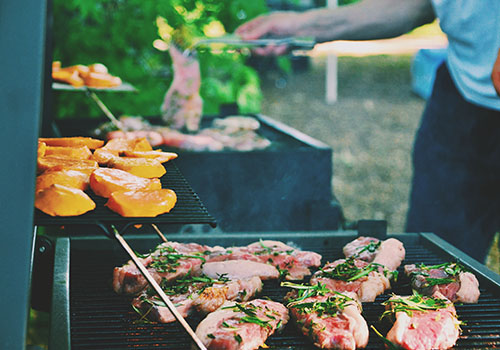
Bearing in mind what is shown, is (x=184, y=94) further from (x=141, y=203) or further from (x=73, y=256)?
(x=141, y=203)

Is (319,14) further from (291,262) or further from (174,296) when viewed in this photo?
(174,296)

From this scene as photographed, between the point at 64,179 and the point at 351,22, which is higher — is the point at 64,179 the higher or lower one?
the lower one

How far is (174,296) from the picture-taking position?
6.70 ft

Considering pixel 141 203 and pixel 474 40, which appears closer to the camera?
pixel 141 203

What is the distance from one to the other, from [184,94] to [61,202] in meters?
3.19

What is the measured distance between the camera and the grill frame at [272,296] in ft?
5.91

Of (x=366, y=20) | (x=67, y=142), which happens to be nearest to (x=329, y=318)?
(x=67, y=142)

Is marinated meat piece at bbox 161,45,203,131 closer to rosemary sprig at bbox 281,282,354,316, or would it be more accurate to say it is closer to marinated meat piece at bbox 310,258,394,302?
marinated meat piece at bbox 310,258,394,302

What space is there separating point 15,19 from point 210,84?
14.3 ft

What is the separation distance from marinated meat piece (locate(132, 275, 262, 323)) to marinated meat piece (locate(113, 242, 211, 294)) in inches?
1.5

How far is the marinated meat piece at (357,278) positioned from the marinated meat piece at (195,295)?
27 cm

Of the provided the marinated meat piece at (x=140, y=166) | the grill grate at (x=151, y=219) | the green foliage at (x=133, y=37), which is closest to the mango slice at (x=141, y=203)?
the grill grate at (x=151, y=219)

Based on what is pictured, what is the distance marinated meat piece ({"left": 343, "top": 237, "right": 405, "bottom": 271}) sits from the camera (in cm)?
238

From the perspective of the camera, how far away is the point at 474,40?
3.20 metres
